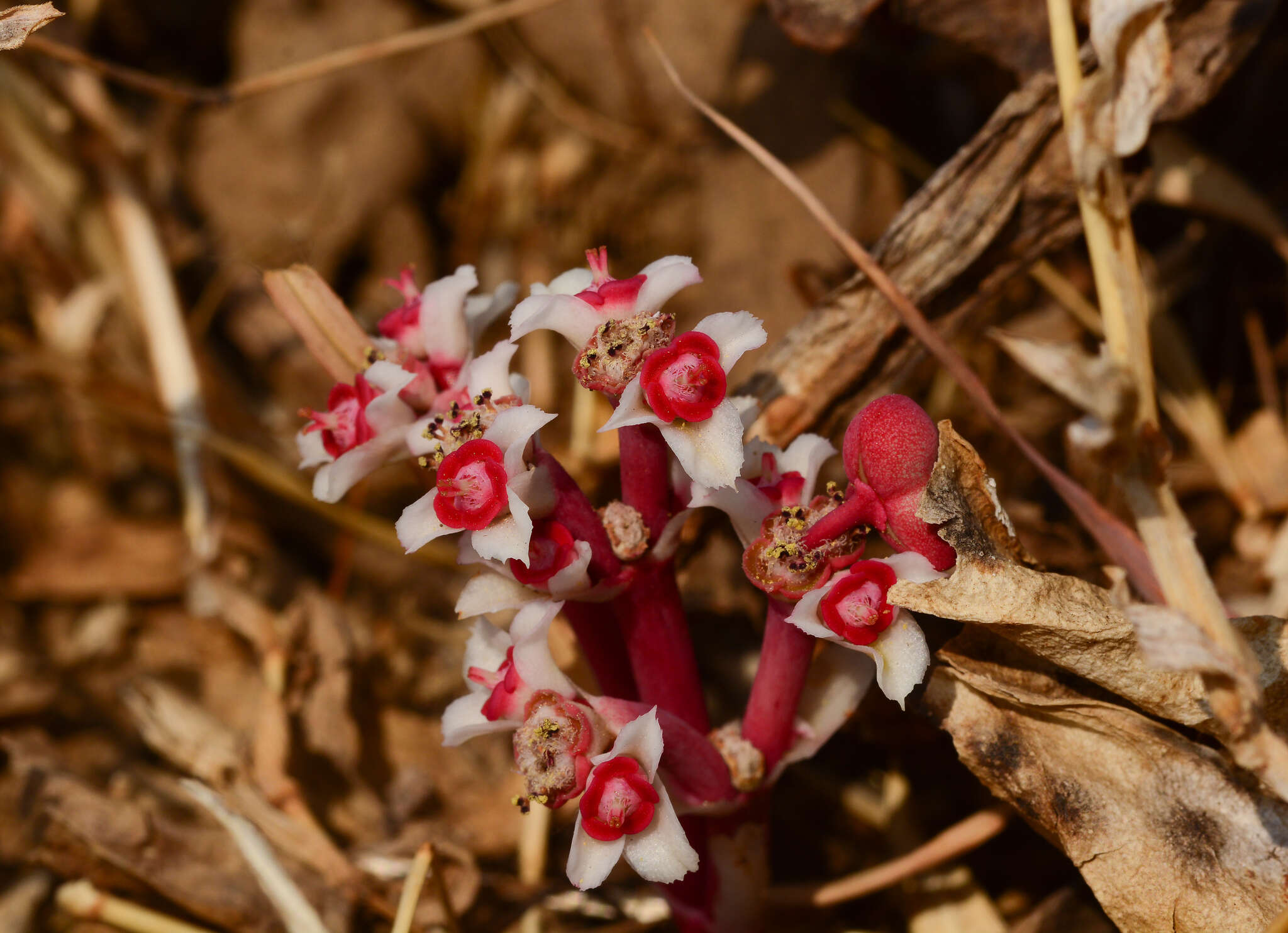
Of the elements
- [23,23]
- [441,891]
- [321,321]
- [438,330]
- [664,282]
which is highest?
[23,23]

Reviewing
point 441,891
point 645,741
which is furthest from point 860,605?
point 441,891

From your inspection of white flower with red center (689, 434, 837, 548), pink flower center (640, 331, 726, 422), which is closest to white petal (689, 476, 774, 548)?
white flower with red center (689, 434, 837, 548)

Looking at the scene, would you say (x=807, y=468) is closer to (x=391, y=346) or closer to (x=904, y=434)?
(x=904, y=434)

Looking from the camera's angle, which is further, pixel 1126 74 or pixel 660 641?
pixel 660 641

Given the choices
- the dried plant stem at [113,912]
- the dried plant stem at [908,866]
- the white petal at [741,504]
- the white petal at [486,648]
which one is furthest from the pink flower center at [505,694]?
the dried plant stem at [113,912]

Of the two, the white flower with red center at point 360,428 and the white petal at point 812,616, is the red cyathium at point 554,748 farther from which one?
the white flower with red center at point 360,428

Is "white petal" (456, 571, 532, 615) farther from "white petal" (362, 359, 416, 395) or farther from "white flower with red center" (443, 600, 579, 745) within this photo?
"white petal" (362, 359, 416, 395)

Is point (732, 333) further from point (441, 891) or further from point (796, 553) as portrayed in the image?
point (441, 891)
